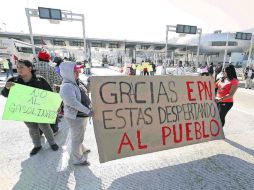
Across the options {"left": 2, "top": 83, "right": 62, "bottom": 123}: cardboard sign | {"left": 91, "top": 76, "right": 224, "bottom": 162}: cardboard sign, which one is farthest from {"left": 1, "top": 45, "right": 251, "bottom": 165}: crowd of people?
{"left": 91, "top": 76, "right": 224, "bottom": 162}: cardboard sign

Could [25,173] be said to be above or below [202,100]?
below

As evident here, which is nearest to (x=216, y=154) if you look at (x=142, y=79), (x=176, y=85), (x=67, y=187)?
(x=176, y=85)

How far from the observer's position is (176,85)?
10.3 ft

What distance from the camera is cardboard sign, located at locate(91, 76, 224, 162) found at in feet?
8.62

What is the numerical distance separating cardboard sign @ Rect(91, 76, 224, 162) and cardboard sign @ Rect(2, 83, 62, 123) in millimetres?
1085

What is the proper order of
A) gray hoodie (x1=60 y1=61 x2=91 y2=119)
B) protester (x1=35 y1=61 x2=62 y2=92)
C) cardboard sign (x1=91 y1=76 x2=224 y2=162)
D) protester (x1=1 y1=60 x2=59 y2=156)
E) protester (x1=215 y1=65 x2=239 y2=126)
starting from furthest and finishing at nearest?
protester (x1=35 y1=61 x2=62 y2=92) → protester (x1=215 y1=65 x2=239 y2=126) → protester (x1=1 y1=60 x2=59 y2=156) → cardboard sign (x1=91 y1=76 x2=224 y2=162) → gray hoodie (x1=60 y1=61 x2=91 y2=119)

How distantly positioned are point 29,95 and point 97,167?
5.26 feet

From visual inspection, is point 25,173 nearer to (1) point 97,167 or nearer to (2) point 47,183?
(2) point 47,183

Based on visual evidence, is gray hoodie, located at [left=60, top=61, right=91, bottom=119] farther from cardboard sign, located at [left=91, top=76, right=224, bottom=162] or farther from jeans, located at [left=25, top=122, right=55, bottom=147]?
jeans, located at [left=25, top=122, right=55, bottom=147]

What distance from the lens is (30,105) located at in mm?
3121

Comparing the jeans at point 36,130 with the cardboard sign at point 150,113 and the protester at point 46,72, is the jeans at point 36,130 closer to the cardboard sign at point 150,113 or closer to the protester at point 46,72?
the protester at point 46,72

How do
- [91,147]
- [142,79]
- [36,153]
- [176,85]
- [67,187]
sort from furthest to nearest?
[91,147]
[36,153]
[176,85]
[142,79]
[67,187]

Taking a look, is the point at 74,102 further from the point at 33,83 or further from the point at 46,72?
the point at 46,72

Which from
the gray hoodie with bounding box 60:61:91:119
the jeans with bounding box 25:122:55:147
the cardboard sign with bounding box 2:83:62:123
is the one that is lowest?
the jeans with bounding box 25:122:55:147
